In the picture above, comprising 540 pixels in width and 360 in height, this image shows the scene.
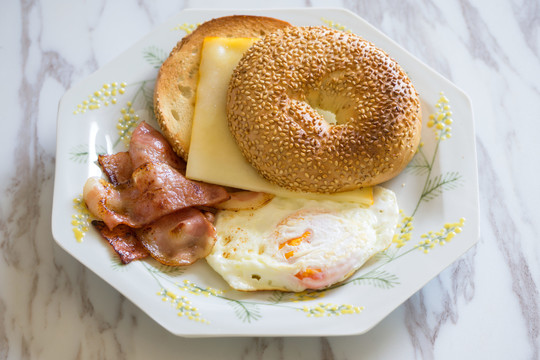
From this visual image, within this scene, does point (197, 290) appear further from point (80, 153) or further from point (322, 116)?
point (322, 116)

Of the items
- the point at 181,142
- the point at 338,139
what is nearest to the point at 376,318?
the point at 338,139

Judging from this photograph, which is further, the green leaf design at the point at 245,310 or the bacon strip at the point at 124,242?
the bacon strip at the point at 124,242

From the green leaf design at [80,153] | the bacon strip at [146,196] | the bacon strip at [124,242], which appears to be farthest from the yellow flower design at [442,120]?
the green leaf design at [80,153]

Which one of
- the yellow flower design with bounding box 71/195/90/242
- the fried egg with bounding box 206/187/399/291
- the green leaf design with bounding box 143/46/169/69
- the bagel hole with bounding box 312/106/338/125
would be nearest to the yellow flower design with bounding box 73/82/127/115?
the green leaf design with bounding box 143/46/169/69

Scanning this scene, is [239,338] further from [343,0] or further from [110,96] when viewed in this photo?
[343,0]

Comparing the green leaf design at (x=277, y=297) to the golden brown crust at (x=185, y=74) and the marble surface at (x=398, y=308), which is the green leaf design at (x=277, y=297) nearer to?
the marble surface at (x=398, y=308)
